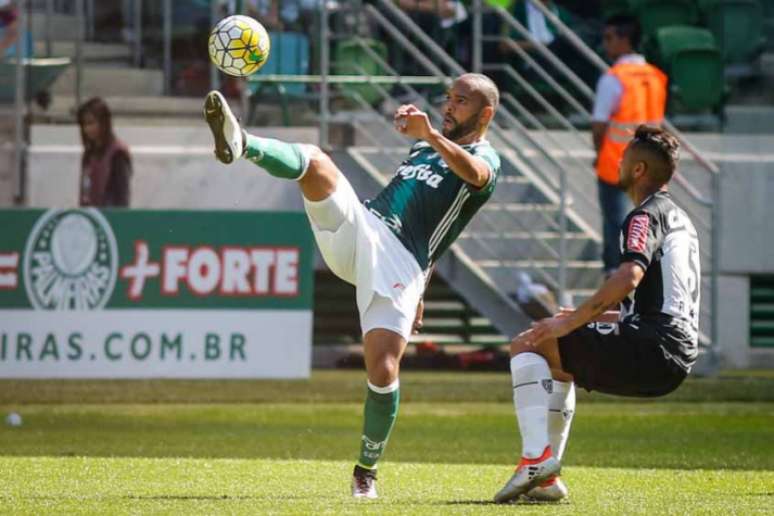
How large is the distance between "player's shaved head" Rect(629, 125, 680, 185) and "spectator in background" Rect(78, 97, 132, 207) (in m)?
9.38

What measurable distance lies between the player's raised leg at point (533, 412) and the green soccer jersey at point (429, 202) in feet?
3.20

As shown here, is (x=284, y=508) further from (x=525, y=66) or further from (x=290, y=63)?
(x=525, y=66)

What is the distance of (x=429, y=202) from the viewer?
29.1 feet

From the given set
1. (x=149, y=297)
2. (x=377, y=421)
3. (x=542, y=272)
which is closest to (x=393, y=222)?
(x=377, y=421)

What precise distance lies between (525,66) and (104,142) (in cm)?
478

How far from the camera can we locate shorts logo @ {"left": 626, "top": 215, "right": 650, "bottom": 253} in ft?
25.7

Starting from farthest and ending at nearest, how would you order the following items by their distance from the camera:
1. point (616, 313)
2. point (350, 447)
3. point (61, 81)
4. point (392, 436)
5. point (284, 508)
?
point (61, 81) → point (392, 436) → point (350, 447) → point (616, 313) → point (284, 508)

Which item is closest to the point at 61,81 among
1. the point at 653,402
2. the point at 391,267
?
the point at 653,402

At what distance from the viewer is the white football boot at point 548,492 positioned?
26.1 feet

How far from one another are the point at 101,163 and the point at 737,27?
319 inches

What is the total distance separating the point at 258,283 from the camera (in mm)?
15391

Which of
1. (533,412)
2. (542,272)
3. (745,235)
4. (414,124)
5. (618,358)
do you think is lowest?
(745,235)

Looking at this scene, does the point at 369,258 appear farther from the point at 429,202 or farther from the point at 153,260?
the point at 153,260

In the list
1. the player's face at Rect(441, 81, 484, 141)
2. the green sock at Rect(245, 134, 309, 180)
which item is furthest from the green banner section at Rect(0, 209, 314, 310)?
the green sock at Rect(245, 134, 309, 180)
